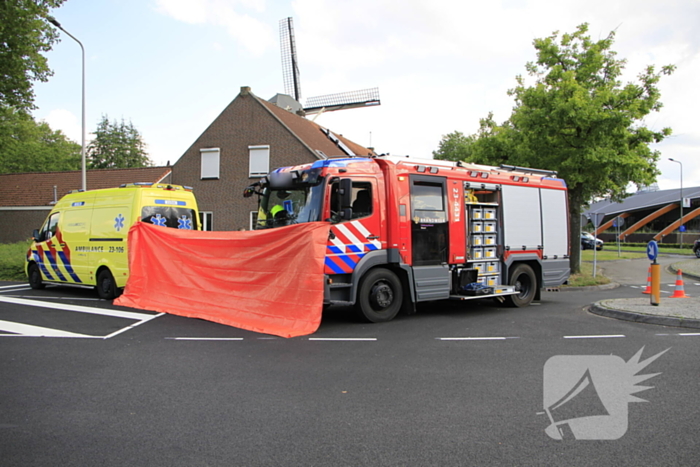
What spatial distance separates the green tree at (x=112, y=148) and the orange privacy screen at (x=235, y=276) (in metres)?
44.2

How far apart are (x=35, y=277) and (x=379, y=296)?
10.7m

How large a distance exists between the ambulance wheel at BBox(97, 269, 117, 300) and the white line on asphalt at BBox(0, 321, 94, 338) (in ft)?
10.8

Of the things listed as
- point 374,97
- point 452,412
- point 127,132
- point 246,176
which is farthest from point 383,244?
point 127,132

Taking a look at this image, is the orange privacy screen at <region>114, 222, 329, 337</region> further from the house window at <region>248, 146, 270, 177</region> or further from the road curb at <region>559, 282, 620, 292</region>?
the house window at <region>248, 146, 270, 177</region>

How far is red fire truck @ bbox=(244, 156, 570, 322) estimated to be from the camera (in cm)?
902

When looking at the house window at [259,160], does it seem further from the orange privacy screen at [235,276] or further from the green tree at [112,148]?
the green tree at [112,148]

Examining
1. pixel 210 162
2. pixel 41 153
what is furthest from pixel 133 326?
pixel 41 153

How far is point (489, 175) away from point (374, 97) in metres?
31.8

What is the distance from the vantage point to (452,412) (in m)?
4.52

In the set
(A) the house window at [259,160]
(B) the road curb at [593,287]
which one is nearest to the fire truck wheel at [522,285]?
(B) the road curb at [593,287]

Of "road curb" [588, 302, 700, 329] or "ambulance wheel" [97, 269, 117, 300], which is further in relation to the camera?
"ambulance wheel" [97, 269, 117, 300]

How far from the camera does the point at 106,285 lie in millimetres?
12477

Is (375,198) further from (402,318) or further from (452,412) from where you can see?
(452,412)

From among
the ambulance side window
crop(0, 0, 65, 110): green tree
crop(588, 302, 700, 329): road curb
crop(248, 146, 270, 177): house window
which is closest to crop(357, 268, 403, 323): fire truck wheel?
crop(588, 302, 700, 329): road curb
